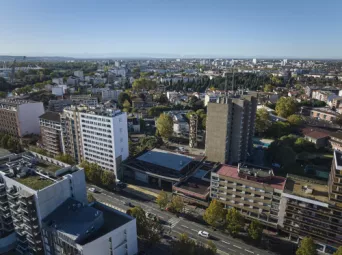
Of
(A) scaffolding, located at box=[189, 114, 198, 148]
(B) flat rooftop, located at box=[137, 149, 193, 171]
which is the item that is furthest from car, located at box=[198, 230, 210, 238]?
(A) scaffolding, located at box=[189, 114, 198, 148]

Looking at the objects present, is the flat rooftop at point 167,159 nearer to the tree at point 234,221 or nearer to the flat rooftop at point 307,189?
the tree at point 234,221

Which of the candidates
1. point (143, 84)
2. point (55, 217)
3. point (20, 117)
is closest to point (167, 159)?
point (55, 217)

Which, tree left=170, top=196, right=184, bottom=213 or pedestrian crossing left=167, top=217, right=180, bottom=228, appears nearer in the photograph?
pedestrian crossing left=167, top=217, right=180, bottom=228

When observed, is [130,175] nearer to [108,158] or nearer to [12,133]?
[108,158]

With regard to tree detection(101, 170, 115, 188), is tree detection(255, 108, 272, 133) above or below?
above

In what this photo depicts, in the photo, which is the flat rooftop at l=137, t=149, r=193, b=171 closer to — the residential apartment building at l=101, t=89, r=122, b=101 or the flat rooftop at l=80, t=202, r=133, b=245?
the flat rooftop at l=80, t=202, r=133, b=245

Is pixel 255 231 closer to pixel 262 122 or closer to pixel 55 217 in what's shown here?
pixel 55 217

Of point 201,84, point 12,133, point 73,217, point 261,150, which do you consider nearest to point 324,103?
point 261,150
